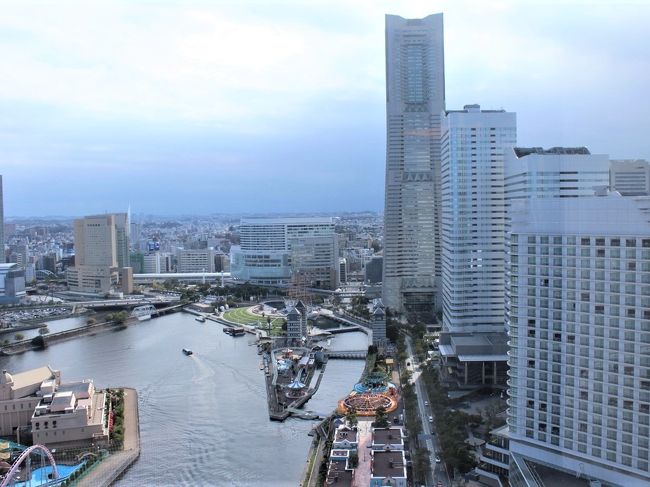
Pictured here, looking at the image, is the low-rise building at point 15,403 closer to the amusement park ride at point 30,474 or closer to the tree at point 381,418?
the amusement park ride at point 30,474

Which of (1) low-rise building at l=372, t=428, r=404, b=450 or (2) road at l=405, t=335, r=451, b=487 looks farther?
(1) low-rise building at l=372, t=428, r=404, b=450

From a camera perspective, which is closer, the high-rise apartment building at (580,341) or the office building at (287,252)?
the high-rise apartment building at (580,341)

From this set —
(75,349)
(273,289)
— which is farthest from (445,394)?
(273,289)

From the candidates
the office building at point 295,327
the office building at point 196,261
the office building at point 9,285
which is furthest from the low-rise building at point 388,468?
the office building at point 196,261

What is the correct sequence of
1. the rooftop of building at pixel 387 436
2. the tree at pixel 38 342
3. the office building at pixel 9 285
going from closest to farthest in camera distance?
the rooftop of building at pixel 387 436
the tree at pixel 38 342
the office building at pixel 9 285

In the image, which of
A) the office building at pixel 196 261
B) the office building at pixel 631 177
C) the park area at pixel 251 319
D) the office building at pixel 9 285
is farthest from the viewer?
the office building at pixel 196 261

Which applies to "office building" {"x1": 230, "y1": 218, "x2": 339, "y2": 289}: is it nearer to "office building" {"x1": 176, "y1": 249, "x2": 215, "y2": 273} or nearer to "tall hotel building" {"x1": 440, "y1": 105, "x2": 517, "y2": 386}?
"office building" {"x1": 176, "y1": 249, "x2": 215, "y2": 273}

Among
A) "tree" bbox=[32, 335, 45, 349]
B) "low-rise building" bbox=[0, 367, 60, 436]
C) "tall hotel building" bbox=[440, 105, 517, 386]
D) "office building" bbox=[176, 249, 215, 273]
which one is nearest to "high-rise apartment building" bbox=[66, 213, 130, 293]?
"office building" bbox=[176, 249, 215, 273]
